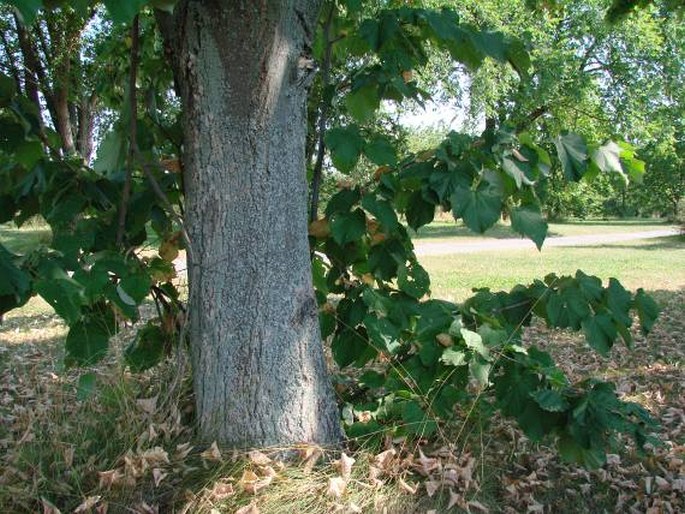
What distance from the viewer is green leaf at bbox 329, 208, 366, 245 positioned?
2.66 meters

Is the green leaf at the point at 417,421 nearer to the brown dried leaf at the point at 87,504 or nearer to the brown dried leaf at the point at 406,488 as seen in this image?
the brown dried leaf at the point at 406,488

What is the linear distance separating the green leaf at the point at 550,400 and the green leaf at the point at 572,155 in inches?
33.2

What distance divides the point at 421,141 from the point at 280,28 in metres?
23.7

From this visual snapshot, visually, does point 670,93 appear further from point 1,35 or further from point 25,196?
point 25,196

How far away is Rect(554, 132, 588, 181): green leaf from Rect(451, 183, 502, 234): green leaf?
0.35 meters

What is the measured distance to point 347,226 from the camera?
268cm

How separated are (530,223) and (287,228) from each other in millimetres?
943

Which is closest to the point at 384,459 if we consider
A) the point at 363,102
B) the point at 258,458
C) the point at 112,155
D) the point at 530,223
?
the point at 258,458

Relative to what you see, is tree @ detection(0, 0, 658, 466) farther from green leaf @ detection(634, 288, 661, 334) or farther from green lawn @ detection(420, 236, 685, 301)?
green lawn @ detection(420, 236, 685, 301)

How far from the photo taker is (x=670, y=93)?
72.7 feet

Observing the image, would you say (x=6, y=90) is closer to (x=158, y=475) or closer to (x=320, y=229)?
(x=320, y=229)

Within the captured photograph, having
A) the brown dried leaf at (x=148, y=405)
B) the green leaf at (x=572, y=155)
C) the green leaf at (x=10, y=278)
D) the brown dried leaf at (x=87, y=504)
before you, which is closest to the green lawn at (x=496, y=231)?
the green leaf at (x=572, y=155)

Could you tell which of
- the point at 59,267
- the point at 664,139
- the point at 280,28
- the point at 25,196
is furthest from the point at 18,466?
the point at 664,139

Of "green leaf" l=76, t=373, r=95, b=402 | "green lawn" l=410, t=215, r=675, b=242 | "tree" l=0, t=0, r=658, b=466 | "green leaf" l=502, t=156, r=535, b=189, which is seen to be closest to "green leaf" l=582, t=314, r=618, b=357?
"tree" l=0, t=0, r=658, b=466
